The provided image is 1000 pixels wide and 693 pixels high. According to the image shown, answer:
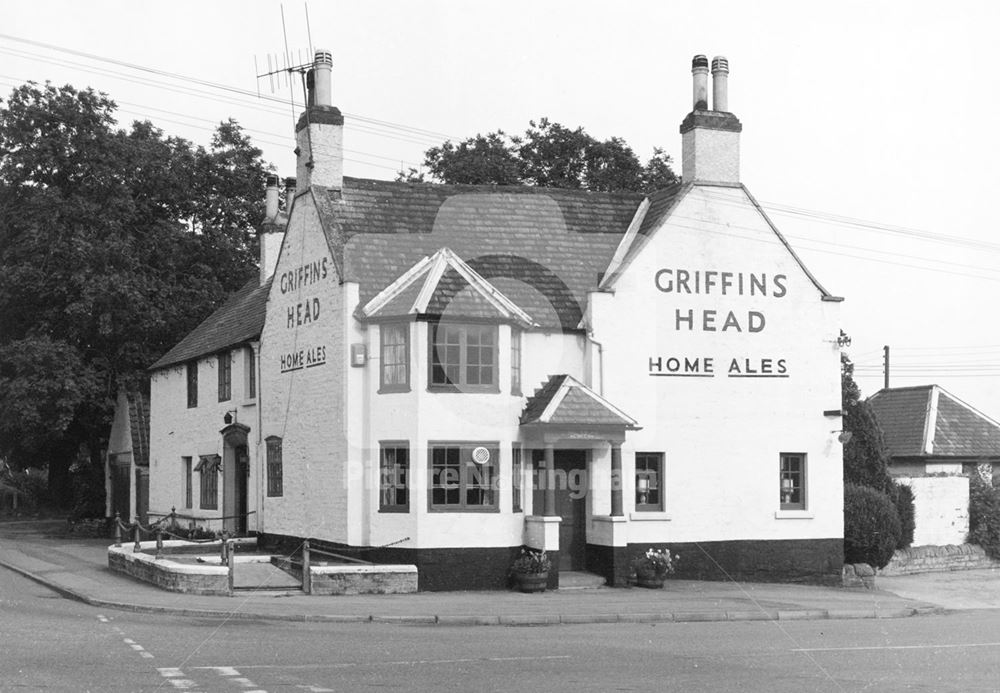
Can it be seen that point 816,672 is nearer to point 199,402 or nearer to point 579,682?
point 579,682

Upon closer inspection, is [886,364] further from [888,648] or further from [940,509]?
[888,648]

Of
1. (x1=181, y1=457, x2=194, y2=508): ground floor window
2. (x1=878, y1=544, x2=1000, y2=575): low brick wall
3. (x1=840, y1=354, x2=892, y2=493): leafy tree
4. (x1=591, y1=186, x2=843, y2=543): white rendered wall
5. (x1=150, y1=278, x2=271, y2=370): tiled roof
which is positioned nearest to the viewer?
(x1=591, y1=186, x2=843, y2=543): white rendered wall

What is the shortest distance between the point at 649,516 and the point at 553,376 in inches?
144

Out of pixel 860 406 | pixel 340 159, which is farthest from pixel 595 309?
pixel 860 406

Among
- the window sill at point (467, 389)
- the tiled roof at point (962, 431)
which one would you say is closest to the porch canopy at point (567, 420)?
the window sill at point (467, 389)

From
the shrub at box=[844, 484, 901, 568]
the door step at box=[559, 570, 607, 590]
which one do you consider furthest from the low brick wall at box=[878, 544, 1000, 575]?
the door step at box=[559, 570, 607, 590]

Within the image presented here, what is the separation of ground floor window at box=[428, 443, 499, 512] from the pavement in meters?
1.79

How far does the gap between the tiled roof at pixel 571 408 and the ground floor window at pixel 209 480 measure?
1228 centimetres

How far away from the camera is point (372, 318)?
2519cm

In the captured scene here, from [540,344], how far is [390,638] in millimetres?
10224

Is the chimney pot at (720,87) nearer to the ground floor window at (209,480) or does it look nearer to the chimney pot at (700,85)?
the chimney pot at (700,85)

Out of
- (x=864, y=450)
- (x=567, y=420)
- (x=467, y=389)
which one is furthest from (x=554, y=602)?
(x=864, y=450)

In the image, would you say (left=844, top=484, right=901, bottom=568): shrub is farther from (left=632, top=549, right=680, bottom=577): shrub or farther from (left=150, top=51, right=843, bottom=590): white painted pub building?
(left=632, top=549, right=680, bottom=577): shrub

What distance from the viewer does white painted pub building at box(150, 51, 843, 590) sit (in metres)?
24.8
